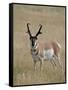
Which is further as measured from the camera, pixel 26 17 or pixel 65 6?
pixel 65 6

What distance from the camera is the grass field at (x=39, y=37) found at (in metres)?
2.17

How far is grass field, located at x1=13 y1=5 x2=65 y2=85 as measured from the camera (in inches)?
85.5

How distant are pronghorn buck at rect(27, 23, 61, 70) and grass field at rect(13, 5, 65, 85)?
0.03 meters

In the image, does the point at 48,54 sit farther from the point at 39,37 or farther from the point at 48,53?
the point at 39,37

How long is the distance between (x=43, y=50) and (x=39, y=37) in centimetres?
11

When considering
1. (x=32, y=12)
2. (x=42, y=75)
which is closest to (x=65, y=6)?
(x=32, y=12)

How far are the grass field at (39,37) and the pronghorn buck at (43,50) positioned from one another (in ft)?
0.10

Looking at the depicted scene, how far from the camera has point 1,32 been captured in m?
2.16

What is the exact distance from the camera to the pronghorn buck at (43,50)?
223cm

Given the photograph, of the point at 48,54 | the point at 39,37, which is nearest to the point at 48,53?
the point at 48,54

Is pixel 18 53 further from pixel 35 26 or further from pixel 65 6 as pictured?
pixel 65 6

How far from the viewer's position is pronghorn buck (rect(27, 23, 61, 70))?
223 centimetres

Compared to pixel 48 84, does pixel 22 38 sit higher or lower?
higher

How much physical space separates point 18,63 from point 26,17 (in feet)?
1.19
